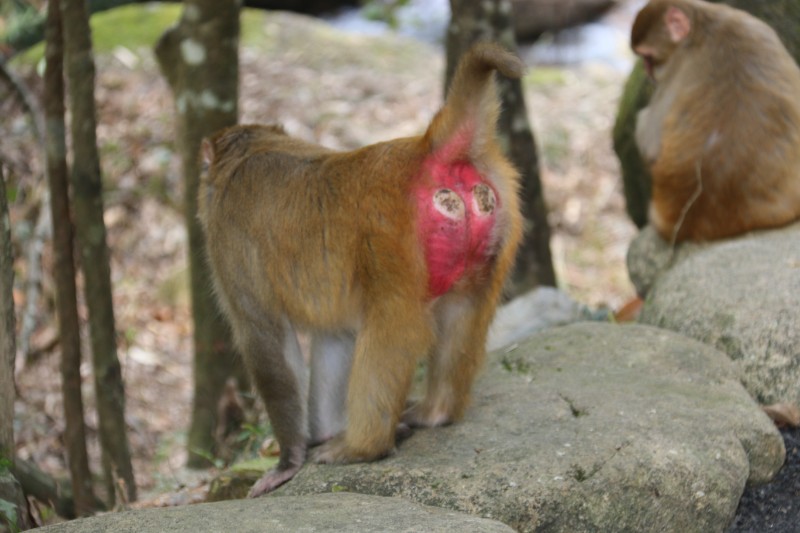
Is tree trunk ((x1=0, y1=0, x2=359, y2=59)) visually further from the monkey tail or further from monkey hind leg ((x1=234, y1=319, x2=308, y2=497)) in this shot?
the monkey tail

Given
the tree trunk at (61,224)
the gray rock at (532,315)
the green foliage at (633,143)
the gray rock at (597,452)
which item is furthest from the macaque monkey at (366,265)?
the green foliage at (633,143)

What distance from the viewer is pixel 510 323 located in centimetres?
510

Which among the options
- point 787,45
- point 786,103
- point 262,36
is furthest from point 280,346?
point 262,36

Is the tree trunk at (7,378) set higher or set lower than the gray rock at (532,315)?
higher

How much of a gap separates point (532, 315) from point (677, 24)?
177cm

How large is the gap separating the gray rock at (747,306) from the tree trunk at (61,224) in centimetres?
241

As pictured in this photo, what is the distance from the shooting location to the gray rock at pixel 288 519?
2.58m

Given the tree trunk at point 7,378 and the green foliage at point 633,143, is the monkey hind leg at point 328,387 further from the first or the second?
the green foliage at point 633,143

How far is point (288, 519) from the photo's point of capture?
2645mm

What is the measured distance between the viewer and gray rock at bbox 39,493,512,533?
2.58 meters

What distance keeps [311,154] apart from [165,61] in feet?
7.49

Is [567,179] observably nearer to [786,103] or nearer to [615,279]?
[615,279]

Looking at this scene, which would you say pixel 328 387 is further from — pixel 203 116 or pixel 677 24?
pixel 677 24

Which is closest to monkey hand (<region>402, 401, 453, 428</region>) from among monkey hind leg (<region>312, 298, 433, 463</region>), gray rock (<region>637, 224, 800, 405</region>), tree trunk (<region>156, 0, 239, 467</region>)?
monkey hind leg (<region>312, 298, 433, 463</region>)
